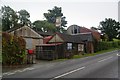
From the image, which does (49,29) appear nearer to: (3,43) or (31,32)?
(31,32)

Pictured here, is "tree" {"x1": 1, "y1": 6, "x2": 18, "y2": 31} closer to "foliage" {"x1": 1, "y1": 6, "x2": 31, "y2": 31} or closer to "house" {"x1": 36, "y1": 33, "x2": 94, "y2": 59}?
"foliage" {"x1": 1, "y1": 6, "x2": 31, "y2": 31}

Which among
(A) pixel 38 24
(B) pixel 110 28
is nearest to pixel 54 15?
(A) pixel 38 24

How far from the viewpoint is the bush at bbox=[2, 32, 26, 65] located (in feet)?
67.7

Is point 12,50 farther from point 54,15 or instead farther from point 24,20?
point 54,15

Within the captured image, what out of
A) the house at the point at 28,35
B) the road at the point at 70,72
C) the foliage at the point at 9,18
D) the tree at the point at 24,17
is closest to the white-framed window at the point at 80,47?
the house at the point at 28,35

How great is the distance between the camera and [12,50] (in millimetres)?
21141

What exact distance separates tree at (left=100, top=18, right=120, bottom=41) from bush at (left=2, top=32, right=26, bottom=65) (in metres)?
64.9

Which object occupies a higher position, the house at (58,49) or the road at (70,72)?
the house at (58,49)

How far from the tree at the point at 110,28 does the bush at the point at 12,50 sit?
64.9 metres

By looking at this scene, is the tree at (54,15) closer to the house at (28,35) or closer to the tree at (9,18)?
the tree at (9,18)

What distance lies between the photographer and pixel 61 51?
3152 cm

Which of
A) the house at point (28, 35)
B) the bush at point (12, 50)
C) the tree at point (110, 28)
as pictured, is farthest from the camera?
the tree at point (110, 28)

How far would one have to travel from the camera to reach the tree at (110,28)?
85.9 metres

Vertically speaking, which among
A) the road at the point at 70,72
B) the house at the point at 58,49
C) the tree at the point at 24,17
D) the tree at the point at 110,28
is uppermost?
the tree at the point at 24,17
